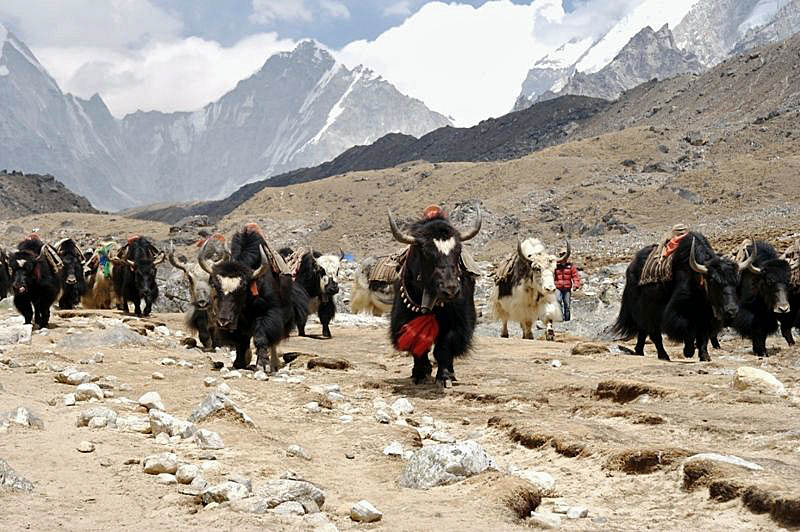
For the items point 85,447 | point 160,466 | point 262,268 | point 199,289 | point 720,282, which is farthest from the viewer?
point 199,289

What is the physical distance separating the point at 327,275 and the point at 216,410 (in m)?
7.91

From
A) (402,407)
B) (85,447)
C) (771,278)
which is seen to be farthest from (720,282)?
(85,447)

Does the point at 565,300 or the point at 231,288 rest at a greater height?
the point at 565,300

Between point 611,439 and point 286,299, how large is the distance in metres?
4.75

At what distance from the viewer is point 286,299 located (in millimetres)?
8430

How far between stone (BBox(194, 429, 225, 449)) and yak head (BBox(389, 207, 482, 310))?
2.66 m

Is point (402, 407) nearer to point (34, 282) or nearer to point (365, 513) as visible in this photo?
point (365, 513)

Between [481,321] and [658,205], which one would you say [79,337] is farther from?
[658,205]

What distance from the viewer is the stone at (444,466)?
12.2 feet

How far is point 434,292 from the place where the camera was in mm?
6629

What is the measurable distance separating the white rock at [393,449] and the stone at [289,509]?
4.21 ft

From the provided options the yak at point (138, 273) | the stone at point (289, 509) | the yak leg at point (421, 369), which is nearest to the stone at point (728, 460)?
the stone at point (289, 509)

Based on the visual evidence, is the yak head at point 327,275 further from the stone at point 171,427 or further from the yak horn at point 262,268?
the stone at point 171,427

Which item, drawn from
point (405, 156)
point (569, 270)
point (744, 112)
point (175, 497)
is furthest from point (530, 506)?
point (405, 156)
